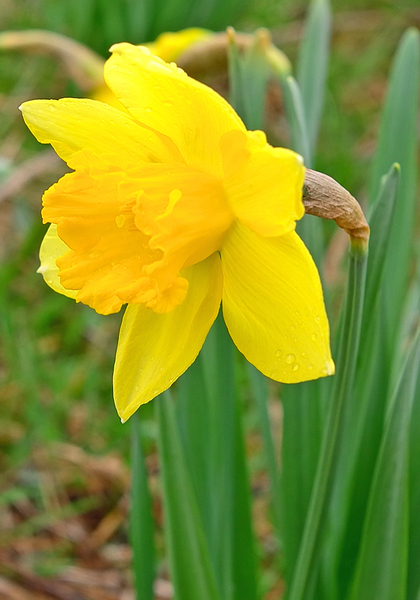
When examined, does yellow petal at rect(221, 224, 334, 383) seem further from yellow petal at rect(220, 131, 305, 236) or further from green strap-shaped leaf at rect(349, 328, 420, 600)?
green strap-shaped leaf at rect(349, 328, 420, 600)

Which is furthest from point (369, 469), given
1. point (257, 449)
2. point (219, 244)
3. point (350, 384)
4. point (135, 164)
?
point (257, 449)

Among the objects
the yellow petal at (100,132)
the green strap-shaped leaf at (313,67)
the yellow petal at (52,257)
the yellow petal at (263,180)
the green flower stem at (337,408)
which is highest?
the green strap-shaped leaf at (313,67)

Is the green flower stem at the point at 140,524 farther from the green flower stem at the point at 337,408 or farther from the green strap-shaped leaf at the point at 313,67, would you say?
the green strap-shaped leaf at the point at 313,67

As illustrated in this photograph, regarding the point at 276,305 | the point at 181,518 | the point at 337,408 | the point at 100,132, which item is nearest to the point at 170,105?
the point at 100,132

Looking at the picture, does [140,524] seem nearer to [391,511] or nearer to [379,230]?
[391,511]

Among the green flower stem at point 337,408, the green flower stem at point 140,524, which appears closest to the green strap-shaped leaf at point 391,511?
the green flower stem at point 337,408
